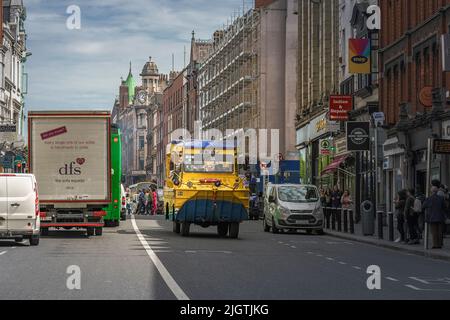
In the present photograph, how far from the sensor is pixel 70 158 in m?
33.1

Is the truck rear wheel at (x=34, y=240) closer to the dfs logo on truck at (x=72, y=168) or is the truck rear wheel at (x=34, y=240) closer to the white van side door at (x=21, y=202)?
the white van side door at (x=21, y=202)

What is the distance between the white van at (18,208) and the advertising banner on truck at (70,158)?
4.19m

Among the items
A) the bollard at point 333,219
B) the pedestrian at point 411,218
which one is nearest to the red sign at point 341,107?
the bollard at point 333,219

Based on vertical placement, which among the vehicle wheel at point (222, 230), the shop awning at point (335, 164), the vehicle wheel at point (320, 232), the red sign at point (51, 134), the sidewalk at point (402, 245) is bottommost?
the vehicle wheel at point (320, 232)

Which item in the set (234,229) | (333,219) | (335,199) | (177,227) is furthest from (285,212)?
(335,199)

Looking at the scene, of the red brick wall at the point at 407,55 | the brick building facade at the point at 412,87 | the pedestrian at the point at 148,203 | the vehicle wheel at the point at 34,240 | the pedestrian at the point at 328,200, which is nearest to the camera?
the vehicle wheel at the point at 34,240

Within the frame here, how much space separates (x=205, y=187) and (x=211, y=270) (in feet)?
47.6

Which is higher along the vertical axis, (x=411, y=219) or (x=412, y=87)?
(x=412, y=87)

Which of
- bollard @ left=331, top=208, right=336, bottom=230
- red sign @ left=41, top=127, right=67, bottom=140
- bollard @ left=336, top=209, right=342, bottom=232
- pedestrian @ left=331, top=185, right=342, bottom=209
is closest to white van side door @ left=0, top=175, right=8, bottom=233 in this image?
red sign @ left=41, top=127, right=67, bottom=140

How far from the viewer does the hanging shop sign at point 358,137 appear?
127 ft

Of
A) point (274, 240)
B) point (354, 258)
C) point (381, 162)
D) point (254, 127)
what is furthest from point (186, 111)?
point (354, 258)

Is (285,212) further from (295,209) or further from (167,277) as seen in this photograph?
(167,277)

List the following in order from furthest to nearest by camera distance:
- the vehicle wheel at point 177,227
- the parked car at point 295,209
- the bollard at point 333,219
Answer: the bollard at point 333,219
the parked car at point 295,209
the vehicle wheel at point 177,227
